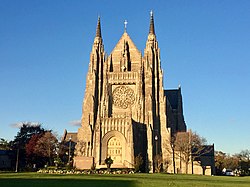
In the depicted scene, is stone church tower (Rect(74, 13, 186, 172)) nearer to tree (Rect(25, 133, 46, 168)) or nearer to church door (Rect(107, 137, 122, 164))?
church door (Rect(107, 137, 122, 164))

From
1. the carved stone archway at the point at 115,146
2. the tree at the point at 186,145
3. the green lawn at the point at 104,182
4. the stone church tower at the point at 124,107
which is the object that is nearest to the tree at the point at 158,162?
the stone church tower at the point at 124,107

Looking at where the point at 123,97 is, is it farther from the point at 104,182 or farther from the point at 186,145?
the point at 104,182

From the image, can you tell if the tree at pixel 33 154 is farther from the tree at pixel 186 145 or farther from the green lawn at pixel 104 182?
the green lawn at pixel 104 182

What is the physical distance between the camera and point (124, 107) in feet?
233

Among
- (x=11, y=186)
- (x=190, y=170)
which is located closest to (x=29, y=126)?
(x=190, y=170)

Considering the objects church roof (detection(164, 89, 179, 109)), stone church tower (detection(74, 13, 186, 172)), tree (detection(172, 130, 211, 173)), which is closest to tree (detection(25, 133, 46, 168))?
stone church tower (detection(74, 13, 186, 172))

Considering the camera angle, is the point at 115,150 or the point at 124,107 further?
the point at 124,107

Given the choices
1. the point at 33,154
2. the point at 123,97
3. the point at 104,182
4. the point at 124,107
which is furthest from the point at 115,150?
the point at 104,182

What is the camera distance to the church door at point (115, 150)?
63.0 metres

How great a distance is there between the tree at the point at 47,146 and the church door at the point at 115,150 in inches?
496

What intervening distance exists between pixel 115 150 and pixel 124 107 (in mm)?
11322

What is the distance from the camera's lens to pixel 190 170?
6719 cm

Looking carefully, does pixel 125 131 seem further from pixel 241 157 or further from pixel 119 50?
pixel 241 157

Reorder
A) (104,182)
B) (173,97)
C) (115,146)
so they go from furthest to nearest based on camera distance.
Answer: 1. (173,97)
2. (115,146)
3. (104,182)
